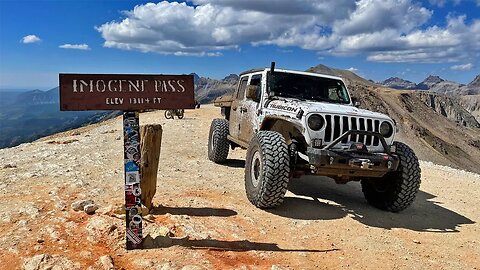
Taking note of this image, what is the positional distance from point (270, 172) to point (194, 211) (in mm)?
1198

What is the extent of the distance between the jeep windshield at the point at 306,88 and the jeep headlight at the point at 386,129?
1.49 metres

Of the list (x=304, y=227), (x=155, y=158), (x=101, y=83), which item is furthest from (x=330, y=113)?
(x=101, y=83)

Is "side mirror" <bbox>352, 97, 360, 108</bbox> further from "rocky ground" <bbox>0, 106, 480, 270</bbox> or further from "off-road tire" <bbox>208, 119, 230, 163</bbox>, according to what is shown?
"off-road tire" <bbox>208, 119, 230, 163</bbox>

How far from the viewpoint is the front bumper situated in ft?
19.3

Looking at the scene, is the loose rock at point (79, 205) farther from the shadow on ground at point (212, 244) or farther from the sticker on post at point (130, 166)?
the sticker on post at point (130, 166)

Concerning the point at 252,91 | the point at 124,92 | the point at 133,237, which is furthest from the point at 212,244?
the point at 252,91

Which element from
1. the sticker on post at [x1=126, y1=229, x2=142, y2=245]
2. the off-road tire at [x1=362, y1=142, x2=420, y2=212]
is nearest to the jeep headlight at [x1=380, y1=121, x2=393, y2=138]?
the off-road tire at [x1=362, y1=142, x2=420, y2=212]

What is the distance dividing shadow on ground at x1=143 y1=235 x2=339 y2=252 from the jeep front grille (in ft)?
6.05

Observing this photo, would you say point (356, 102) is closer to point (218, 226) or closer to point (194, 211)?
point (194, 211)

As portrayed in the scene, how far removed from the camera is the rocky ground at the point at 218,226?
447cm

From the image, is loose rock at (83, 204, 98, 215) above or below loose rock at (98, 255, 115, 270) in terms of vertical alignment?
above

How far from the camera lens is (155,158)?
5914 millimetres

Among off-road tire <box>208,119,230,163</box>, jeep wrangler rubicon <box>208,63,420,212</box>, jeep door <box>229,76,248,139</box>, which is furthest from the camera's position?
off-road tire <box>208,119,230,163</box>

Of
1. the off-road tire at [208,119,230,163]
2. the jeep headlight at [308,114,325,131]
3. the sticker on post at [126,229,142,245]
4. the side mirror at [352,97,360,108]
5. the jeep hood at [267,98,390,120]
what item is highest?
the side mirror at [352,97,360,108]
